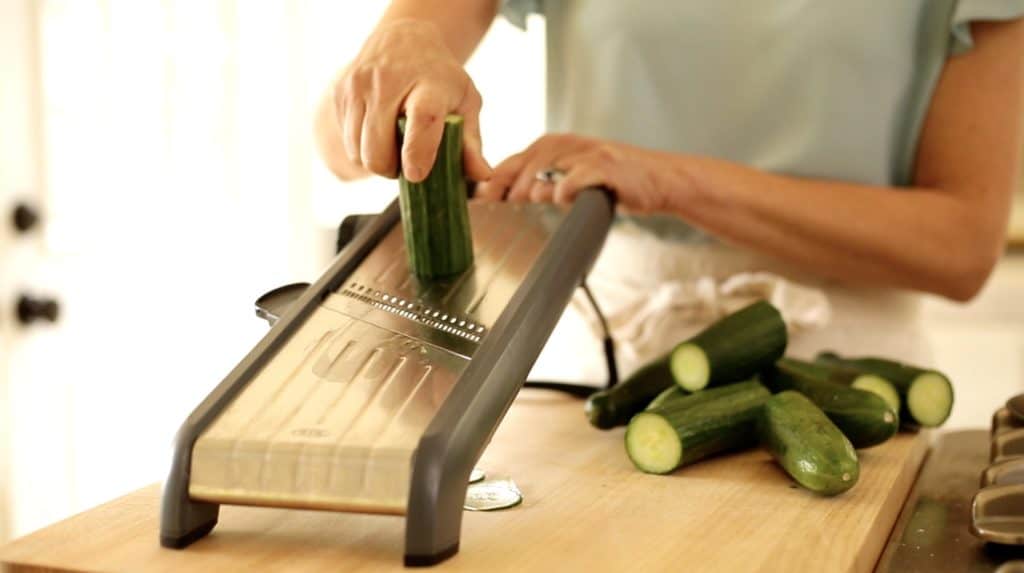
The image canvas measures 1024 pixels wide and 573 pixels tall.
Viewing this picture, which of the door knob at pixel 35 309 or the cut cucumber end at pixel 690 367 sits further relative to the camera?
the door knob at pixel 35 309

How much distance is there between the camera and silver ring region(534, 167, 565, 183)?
127 centimetres

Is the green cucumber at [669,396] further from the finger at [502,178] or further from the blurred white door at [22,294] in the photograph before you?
the blurred white door at [22,294]

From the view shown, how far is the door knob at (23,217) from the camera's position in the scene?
2.79 meters

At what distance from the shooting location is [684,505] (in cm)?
97

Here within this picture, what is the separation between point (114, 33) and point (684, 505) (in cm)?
226

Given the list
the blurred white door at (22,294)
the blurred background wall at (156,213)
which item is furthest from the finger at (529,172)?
the blurred white door at (22,294)

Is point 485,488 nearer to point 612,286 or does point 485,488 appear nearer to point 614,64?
point 612,286

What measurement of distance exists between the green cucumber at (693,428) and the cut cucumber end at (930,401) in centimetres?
20

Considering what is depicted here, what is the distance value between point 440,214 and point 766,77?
2.24 feet

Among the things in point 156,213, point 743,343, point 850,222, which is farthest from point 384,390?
point 156,213

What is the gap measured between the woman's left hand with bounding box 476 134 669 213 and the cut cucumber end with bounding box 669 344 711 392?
0.18 m

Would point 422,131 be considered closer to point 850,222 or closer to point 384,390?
point 384,390

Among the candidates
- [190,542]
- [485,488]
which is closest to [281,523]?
[190,542]

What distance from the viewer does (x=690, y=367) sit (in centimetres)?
123
